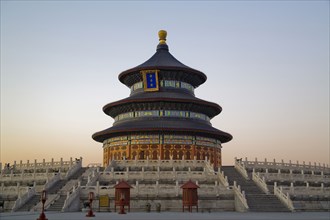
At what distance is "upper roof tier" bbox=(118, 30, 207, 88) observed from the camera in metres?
57.9

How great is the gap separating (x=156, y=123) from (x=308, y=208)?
25.7m

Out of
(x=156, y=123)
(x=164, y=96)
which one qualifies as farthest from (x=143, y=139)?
(x=164, y=96)

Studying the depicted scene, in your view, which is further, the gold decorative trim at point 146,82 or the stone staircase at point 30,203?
the gold decorative trim at point 146,82

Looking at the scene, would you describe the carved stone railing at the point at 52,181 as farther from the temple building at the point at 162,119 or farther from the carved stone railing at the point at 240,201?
the temple building at the point at 162,119

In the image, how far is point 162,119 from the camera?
54.5m

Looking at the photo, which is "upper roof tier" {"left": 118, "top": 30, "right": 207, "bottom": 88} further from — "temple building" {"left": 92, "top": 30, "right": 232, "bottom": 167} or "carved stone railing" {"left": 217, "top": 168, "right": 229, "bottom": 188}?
"carved stone railing" {"left": 217, "top": 168, "right": 229, "bottom": 188}

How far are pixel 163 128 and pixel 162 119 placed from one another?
381cm

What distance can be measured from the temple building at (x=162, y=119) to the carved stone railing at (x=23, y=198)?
792 inches

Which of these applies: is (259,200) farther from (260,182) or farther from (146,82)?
(146,82)

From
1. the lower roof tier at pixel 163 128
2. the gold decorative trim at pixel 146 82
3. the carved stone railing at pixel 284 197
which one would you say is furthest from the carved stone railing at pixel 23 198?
the gold decorative trim at pixel 146 82

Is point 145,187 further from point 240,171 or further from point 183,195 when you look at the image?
point 240,171

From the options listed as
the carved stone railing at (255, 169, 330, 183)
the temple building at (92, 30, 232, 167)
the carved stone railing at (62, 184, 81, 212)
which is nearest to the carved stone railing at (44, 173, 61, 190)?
the carved stone railing at (62, 184, 81, 212)

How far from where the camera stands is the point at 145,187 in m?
30.4

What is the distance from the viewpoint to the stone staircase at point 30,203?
29.5 m
